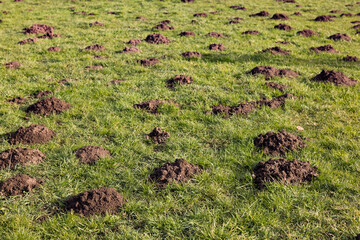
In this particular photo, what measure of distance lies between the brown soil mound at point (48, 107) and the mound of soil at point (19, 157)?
55.8 inches

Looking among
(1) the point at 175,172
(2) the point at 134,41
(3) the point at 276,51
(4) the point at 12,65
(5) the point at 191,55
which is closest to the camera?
(1) the point at 175,172

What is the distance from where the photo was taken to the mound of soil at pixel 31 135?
4.58 m

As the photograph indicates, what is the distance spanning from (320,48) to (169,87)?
18.9 ft

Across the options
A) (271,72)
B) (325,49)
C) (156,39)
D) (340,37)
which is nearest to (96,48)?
(156,39)

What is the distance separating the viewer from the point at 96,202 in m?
3.28

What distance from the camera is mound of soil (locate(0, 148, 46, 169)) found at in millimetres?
4008

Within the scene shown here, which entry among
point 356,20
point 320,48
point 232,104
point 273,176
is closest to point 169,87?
point 232,104

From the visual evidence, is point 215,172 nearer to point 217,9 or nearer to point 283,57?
point 283,57

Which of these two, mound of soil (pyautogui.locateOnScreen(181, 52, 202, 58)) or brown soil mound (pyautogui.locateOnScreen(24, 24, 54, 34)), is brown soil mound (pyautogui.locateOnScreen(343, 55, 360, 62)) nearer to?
mound of soil (pyautogui.locateOnScreen(181, 52, 202, 58))

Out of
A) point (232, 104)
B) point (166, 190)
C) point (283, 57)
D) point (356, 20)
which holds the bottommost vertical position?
point (166, 190)

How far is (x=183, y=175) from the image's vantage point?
3.79 metres

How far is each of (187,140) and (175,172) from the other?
0.93 meters

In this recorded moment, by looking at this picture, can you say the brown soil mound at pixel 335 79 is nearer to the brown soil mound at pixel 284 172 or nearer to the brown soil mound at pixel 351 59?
the brown soil mound at pixel 351 59

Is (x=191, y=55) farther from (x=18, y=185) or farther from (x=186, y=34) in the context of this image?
(x=18, y=185)
